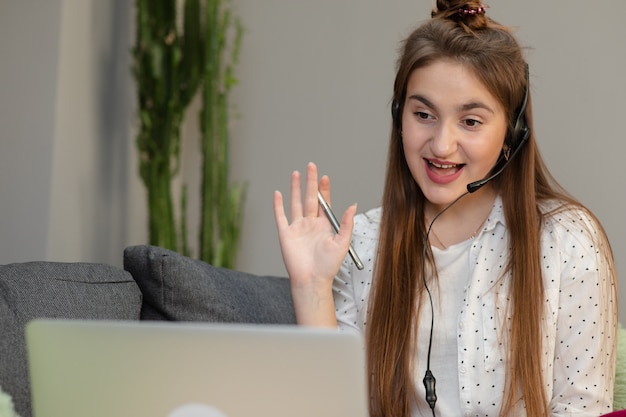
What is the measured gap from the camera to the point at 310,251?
63.7 inches

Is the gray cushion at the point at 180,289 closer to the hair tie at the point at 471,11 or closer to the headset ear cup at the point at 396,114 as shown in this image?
the headset ear cup at the point at 396,114

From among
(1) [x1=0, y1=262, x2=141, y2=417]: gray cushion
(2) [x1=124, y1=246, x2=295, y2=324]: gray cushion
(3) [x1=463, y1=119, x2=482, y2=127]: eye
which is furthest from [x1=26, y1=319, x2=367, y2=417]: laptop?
(3) [x1=463, y1=119, x2=482, y2=127]: eye

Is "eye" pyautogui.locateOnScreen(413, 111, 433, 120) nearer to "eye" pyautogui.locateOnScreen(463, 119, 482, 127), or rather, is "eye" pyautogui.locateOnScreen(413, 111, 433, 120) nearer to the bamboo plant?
"eye" pyautogui.locateOnScreen(463, 119, 482, 127)

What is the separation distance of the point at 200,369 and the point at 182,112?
2.35 metres

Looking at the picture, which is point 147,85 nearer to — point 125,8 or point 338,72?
point 125,8

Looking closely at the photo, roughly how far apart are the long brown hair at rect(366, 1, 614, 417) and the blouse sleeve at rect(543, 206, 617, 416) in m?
0.04

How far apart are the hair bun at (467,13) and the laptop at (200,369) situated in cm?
106

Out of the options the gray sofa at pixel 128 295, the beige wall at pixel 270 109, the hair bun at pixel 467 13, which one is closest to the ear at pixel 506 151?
the hair bun at pixel 467 13

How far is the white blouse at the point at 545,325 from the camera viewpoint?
1.62 metres

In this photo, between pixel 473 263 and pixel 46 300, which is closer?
pixel 46 300

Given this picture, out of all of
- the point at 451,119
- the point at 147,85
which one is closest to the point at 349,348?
the point at 451,119

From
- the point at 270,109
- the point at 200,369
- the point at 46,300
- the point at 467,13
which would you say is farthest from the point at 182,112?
the point at 200,369

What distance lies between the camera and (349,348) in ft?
2.68

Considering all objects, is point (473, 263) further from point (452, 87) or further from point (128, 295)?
point (128, 295)
